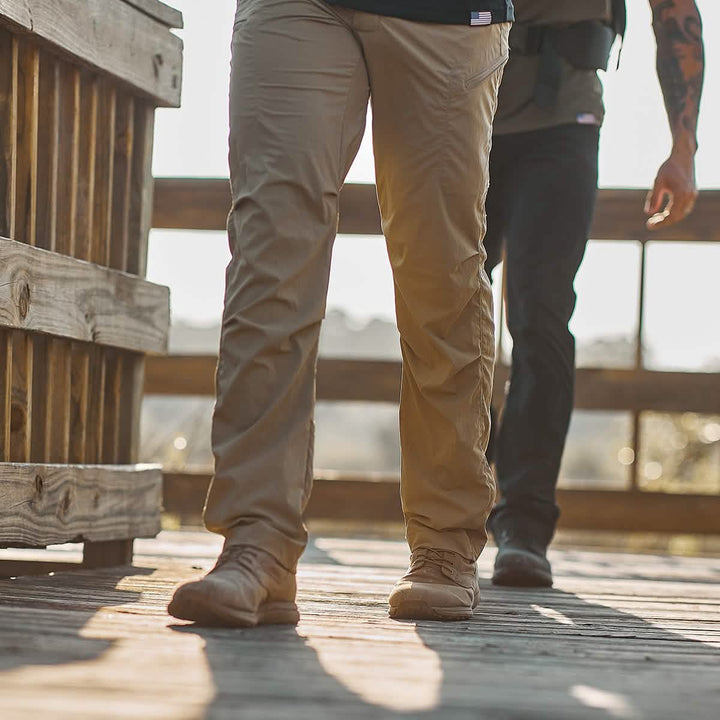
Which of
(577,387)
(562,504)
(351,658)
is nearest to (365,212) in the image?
(577,387)

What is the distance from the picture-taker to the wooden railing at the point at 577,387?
14.2 ft

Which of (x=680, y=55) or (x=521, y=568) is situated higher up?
(x=680, y=55)

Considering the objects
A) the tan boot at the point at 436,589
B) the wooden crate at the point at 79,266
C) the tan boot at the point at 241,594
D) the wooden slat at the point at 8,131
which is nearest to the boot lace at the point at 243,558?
the tan boot at the point at 241,594

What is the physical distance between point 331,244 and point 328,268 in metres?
0.04

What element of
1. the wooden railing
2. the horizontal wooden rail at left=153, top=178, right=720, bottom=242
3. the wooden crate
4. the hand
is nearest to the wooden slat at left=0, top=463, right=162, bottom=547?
the wooden crate

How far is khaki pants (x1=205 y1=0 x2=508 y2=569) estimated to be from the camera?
1890 millimetres

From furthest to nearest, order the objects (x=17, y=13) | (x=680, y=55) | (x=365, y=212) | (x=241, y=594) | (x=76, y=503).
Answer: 1. (x=365, y=212)
2. (x=680, y=55)
3. (x=76, y=503)
4. (x=17, y=13)
5. (x=241, y=594)

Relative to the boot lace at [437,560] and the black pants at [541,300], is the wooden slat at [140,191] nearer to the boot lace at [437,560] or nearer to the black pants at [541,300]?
the black pants at [541,300]

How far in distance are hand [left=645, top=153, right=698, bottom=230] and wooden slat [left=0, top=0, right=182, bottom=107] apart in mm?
1168

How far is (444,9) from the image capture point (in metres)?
2.08

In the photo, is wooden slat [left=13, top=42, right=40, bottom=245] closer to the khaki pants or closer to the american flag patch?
the khaki pants

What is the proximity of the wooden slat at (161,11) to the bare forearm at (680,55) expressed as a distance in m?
1.18

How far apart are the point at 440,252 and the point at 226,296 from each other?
39 centimetres

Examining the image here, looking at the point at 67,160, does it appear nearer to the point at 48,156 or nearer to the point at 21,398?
the point at 48,156
